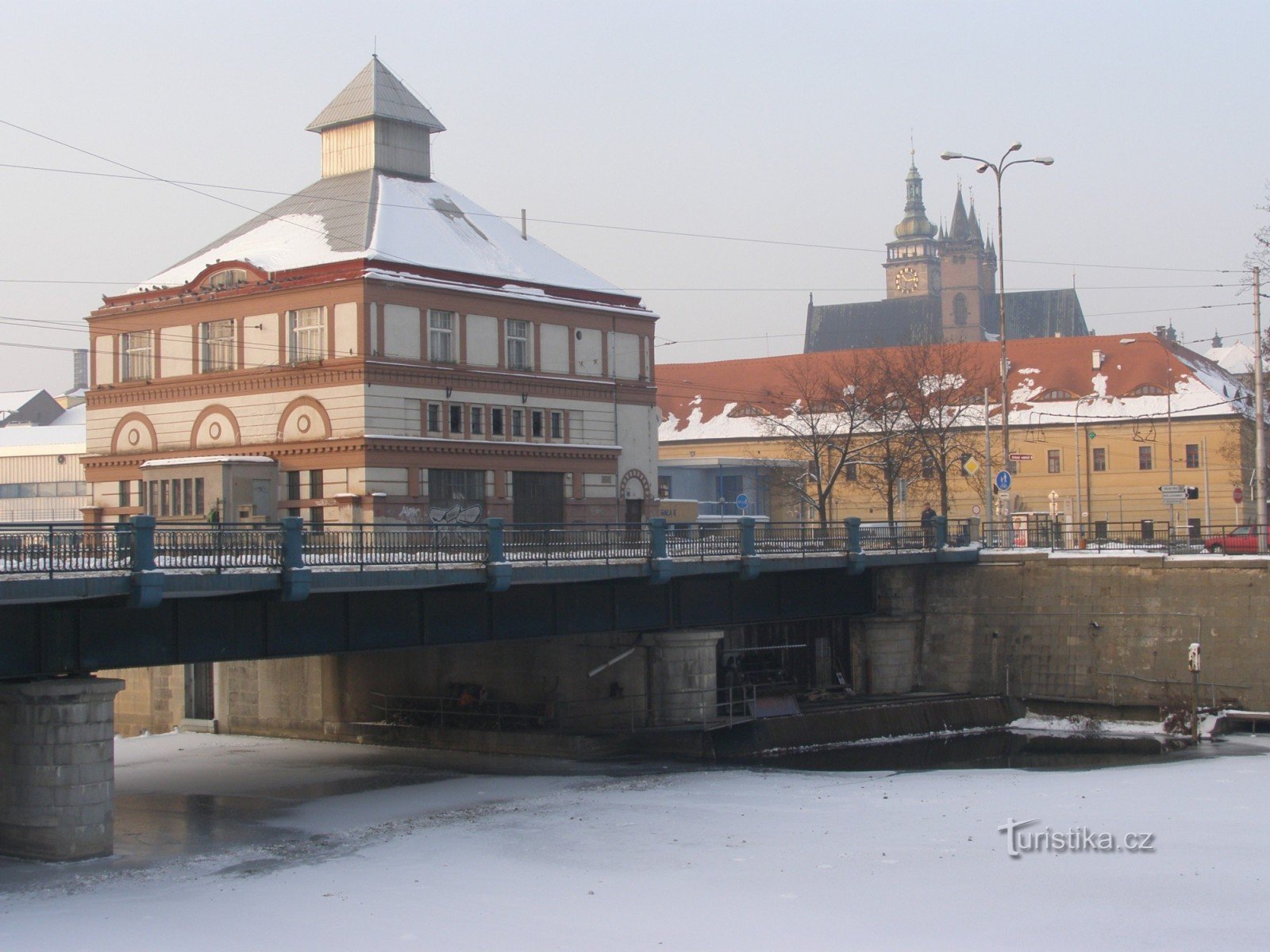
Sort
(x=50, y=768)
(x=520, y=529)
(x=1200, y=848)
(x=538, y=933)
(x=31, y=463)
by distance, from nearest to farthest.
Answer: (x=538, y=933) → (x=1200, y=848) → (x=50, y=768) → (x=520, y=529) → (x=31, y=463)

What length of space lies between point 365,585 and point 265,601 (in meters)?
2.13

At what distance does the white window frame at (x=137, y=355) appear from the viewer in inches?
1903

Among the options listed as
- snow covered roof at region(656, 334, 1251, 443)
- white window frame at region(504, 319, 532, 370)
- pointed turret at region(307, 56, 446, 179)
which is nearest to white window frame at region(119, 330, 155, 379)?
pointed turret at region(307, 56, 446, 179)

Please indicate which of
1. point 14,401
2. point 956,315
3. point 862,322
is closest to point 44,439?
point 14,401

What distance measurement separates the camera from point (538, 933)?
19.0 meters

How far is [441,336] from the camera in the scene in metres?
45.8

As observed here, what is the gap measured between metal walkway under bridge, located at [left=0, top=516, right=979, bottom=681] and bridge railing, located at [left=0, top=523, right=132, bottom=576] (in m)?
0.03

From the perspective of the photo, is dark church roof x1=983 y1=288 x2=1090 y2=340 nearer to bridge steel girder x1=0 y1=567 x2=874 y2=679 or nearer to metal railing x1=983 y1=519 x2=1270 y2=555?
metal railing x1=983 y1=519 x2=1270 y2=555

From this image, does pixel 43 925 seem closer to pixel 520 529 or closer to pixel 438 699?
pixel 520 529

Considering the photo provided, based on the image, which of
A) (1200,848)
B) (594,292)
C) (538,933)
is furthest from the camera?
(594,292)

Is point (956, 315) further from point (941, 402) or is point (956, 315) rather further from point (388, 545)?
point (388, 545)

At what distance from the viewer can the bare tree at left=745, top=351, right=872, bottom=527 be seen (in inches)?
2515

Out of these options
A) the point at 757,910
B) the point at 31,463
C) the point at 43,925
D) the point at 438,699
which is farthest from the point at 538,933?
the point at 31,463

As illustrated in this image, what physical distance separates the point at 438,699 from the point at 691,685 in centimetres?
742
